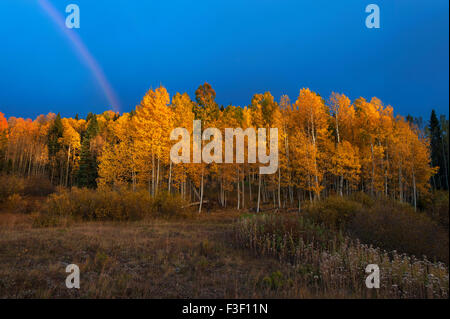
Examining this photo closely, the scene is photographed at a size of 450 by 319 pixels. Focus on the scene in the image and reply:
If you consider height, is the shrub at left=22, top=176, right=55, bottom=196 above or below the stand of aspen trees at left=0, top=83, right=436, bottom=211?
below

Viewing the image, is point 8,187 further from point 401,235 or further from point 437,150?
point 437,150

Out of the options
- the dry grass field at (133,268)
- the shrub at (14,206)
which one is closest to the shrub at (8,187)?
the shrub at (14,206)

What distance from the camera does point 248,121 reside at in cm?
2634

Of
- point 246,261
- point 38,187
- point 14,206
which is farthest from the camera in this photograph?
point 38,187

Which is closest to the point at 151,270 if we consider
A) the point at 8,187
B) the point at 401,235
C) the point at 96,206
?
the point at 401,235

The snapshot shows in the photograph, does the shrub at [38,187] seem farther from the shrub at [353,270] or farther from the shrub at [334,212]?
the shrub at [334,212]

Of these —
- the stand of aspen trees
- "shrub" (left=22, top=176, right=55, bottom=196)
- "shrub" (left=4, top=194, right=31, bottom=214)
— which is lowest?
"shrub" (left=4, top=194, right=31, bottom=214)

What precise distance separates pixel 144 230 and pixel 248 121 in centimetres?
1875

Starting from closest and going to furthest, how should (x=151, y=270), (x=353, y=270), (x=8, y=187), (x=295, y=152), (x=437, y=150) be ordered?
(x=353, y=270), (x=151, y=270), (x=8, y=187), (x=295, y=152), (x=437, y=150)

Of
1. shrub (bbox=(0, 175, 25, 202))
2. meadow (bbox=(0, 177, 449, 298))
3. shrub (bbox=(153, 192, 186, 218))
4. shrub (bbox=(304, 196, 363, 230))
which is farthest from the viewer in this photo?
shrub (bbox=(0, 175, 25, 202))

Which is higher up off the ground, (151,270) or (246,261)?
(151,270)

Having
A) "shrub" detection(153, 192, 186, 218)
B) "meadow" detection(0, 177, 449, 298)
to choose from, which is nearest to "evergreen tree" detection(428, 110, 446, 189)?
"meadow" detection(0, 177, 449, 298)

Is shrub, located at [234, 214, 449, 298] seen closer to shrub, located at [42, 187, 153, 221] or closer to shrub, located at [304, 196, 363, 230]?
shrub, located at [304, 196, 363, 230]

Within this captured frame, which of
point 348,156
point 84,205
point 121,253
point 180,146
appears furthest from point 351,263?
point 348,156
